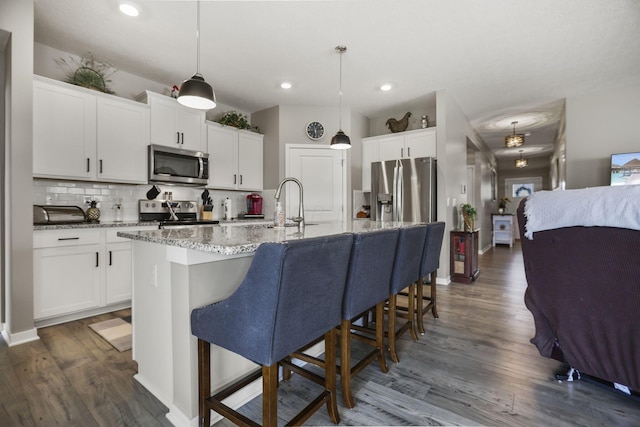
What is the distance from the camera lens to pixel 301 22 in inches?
106

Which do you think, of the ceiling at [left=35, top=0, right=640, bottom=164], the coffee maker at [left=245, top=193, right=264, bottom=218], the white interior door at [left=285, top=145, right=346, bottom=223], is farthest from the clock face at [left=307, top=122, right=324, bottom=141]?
the coffee maker at [left=245, top=193, right=264, bottom=218]

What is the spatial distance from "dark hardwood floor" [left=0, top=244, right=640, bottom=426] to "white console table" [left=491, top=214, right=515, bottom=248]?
6645 mm

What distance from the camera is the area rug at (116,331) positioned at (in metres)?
2.32

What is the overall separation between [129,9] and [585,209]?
3.47 meters

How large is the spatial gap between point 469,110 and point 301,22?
357 cm

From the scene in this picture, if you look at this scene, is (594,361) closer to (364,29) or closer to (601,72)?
(364,29)

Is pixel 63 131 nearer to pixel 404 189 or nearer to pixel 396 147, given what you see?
pixel 404 189

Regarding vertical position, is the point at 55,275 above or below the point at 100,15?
below

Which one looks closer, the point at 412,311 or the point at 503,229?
the point at 412,311

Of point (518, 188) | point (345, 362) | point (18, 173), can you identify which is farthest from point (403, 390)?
point (518, 188)

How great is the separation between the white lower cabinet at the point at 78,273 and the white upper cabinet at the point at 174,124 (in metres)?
1.31

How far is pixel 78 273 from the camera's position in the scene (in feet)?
9.23

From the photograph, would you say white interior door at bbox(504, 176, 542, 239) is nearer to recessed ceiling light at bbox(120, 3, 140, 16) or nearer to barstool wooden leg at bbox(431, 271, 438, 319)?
barstool wooden leg at bbox(431, 271, 438, 319)

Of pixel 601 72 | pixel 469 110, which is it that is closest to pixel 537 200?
pixel 601 72
